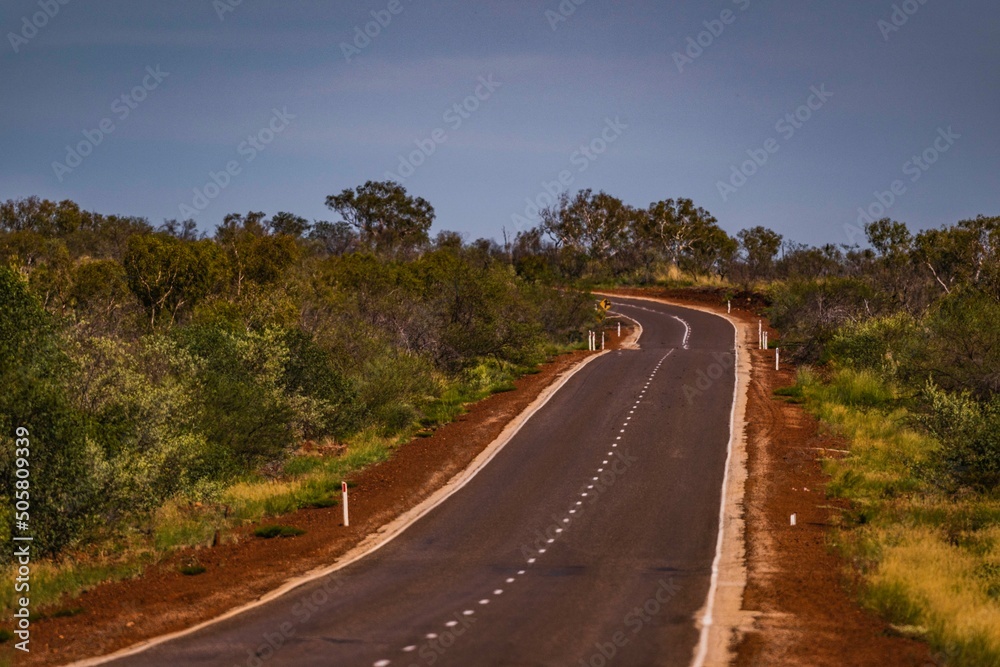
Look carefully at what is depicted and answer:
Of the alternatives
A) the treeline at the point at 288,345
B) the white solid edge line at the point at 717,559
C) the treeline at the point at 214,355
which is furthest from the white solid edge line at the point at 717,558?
the treeline at the point at 214,355

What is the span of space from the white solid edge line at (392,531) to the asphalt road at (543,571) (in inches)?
9.4

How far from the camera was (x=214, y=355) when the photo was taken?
94.0 ft

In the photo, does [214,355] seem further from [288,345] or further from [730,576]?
[730,576]

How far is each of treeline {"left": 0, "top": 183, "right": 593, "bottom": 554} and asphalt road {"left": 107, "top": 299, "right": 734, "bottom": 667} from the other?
17.2 feet

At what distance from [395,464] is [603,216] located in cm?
8315

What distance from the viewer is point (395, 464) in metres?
30.4

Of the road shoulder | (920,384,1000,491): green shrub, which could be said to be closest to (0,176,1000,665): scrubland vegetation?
(920,384,1000,491): green shrub

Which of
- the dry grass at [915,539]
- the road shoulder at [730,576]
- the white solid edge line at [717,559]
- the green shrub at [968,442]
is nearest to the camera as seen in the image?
the white solid edge line at [717,559]

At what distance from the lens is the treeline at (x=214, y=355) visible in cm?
2036

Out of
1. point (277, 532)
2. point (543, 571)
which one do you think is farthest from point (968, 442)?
point (277, 532)

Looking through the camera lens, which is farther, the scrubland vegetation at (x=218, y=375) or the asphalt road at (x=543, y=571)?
the scrubland vegetation at (x=218, y=375)

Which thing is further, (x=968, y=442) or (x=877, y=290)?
(x=877, y=290)

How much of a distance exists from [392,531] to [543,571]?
16.9 feet

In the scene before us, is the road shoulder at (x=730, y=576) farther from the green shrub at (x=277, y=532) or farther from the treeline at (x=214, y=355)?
the treeline at (x=214, y=355)
